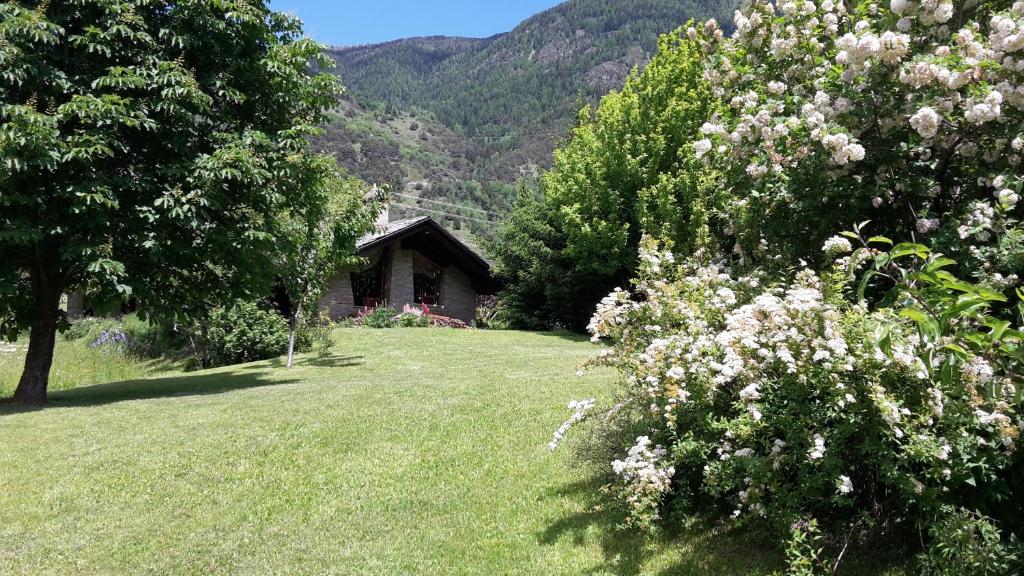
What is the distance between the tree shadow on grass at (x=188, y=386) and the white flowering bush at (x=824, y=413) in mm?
10475

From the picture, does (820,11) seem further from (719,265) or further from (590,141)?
(590,141)

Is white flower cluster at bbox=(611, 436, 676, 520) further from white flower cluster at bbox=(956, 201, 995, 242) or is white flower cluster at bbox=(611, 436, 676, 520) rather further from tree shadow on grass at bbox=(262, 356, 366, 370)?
tree shadow on grass at bbox=(262, 356, 366, 370)

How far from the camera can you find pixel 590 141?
79.4ft

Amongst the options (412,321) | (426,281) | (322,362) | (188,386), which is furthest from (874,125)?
(426,281)

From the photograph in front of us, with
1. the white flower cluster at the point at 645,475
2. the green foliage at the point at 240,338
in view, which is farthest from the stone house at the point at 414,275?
the white flower cluster at the point at 645,475

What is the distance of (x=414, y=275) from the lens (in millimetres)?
30703

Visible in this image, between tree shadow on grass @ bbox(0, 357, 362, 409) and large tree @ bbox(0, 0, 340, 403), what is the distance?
0.91m

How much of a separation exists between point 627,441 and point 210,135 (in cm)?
1003

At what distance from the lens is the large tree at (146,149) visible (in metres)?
10.1

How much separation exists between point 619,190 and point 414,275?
11641mm

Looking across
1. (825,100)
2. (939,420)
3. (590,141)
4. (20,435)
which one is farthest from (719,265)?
(590,141)

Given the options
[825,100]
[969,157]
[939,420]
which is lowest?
[939,420]

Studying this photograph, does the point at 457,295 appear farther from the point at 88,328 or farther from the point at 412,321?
the point at 88,328

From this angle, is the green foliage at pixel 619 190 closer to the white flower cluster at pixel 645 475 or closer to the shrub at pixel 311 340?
the shrub at pixel 311 340
